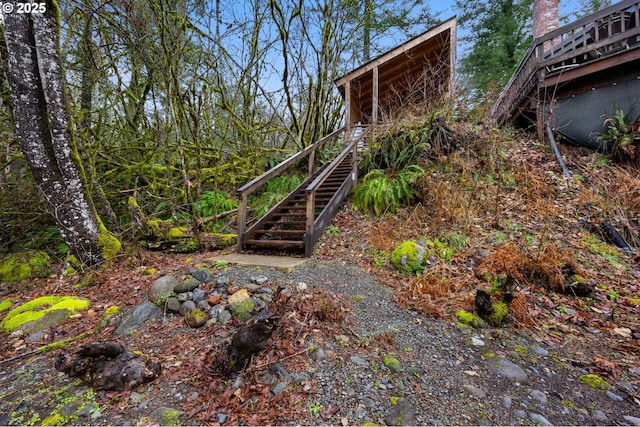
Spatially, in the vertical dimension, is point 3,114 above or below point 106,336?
above

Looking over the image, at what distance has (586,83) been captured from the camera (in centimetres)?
636

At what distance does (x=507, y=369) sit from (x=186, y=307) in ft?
9.94

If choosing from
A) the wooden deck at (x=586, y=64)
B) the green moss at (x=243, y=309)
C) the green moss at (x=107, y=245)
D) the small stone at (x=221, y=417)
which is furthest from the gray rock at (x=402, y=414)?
the wooden deck at (x=586, y=64)

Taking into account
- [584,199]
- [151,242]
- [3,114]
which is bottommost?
[151,242]

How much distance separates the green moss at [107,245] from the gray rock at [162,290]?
6.03 ft

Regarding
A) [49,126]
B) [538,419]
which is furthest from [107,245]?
[538,419]

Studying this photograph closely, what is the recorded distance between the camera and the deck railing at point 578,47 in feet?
18.0

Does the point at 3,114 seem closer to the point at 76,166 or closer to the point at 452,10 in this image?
the point at 76,166

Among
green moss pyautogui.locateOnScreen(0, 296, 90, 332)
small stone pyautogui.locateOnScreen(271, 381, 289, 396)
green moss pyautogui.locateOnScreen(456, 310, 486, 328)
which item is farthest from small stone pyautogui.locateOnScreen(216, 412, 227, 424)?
green moss pyautogui.locateOnScreen(0, 296, 90, 332)

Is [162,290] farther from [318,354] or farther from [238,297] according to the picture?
[318,354]

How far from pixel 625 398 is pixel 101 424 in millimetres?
3495

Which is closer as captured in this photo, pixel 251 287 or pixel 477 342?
pixel 477 342

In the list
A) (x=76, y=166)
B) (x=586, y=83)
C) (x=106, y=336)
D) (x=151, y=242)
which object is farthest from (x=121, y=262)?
(x=586, y=83)

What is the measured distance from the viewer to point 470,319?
2.73m
